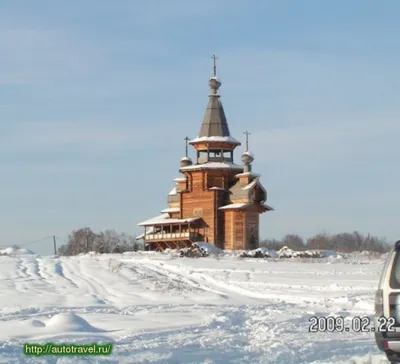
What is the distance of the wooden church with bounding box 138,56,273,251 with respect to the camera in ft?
147

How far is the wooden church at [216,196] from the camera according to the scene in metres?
44.9

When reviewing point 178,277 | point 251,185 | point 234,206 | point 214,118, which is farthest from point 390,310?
point 214,118

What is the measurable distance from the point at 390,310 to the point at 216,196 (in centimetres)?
3775

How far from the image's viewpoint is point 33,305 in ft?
50.7

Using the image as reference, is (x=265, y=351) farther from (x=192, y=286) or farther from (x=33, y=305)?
(x=192, y=286)

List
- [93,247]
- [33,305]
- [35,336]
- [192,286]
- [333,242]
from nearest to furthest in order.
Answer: [35,336] → [33,305] → [192,286] → [93,247] → [333,242]

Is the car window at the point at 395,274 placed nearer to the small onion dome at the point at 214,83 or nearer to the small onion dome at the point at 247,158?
the small onion dome at the point at 247,158

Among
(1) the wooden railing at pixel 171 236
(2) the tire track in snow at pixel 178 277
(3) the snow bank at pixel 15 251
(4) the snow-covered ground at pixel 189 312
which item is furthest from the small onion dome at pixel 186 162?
(4) the snow-covered ground at pixel 189 312

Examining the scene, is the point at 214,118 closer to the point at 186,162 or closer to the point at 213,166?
the point at 213,166

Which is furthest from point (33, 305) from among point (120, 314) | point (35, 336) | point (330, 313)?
point (330, 313)

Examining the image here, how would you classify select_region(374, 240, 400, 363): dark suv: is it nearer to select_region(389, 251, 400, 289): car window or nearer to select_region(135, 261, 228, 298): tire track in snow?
select_region(389, 251, 400, 289): car window

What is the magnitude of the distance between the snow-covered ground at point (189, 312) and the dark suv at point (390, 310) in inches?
57.0

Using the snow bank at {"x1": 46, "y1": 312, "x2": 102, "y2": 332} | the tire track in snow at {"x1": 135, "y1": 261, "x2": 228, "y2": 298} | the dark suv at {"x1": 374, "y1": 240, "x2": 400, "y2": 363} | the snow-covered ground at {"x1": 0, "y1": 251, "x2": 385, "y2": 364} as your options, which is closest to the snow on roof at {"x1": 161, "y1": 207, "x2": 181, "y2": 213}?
the tire track in snow at {"x1": 135, "y1": 261, "x2": 228, "y2": 298}

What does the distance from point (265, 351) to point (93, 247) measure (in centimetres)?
6053
